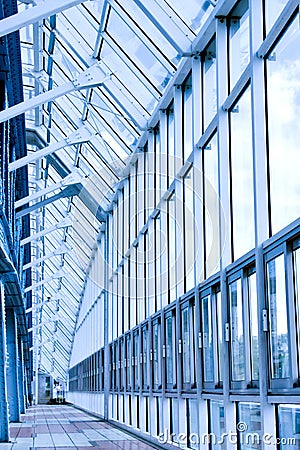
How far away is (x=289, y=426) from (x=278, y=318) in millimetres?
1122

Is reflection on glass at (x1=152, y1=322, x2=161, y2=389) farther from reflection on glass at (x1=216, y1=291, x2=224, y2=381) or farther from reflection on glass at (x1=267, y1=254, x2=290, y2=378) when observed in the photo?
reflection on glass at (x1=267, y1=254, x2=290, y2=378)

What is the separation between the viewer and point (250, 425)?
938 centimetres

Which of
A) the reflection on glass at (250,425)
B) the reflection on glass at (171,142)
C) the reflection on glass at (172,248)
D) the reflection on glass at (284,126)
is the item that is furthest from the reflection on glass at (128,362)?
the reflection on glass at (284,126)

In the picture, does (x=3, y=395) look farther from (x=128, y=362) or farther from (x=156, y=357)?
(x=128, y=362)

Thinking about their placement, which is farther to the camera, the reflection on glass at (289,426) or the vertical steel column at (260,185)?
the vertical steel column at (260,185)

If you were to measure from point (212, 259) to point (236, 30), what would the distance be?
341cm

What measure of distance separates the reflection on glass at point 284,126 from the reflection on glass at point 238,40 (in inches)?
63.7

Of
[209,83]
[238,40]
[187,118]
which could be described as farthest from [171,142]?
[238,40]

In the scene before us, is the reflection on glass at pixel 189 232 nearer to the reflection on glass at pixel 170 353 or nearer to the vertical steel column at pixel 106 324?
the reflection on glass at pixel 170 353

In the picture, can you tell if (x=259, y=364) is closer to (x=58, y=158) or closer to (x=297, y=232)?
(x=297, y=232)

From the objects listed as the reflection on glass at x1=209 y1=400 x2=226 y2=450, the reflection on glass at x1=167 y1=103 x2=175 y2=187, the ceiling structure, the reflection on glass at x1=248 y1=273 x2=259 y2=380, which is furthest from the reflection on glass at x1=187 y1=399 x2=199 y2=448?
the ceiling structure

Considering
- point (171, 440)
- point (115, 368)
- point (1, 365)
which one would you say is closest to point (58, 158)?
point (115, 368)

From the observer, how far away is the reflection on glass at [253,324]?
923 centimetres

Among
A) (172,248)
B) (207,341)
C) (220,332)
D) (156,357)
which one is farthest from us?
(156,357)
